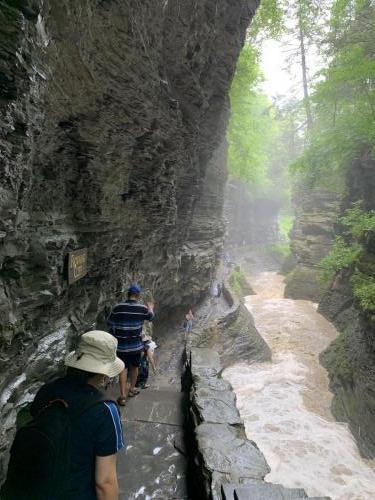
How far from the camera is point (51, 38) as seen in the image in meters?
3.41

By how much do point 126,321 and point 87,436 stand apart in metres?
3.30

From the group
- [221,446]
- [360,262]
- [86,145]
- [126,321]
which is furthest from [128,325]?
[360,262]

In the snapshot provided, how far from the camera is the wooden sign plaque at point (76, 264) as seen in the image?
15.6ft

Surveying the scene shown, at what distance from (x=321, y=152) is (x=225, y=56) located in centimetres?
1127

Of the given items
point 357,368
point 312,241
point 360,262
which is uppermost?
point 360,262

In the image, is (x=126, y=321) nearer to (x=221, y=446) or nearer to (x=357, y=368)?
(x=221, y=446)

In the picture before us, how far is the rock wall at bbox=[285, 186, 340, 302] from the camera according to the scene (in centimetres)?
2316

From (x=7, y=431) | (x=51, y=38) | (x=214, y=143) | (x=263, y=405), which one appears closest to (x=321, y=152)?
(x=214, y=143)

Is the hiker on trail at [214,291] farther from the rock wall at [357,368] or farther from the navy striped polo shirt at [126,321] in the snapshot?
the navy striped polo shirt at [126,321]

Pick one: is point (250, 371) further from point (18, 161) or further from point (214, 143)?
point (18, 161)

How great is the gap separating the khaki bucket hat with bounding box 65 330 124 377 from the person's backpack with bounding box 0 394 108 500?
369mm

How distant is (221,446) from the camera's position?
13.3 feet

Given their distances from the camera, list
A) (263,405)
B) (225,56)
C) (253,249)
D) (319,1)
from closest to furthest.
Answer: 1. (225,56)
2. (263,405)
3. (319,1)
4. (253,249)

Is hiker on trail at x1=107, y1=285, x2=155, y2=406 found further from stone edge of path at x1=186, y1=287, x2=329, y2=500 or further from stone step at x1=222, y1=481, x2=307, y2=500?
stone step at x1=222, y1=481, x2=307, y2=500
